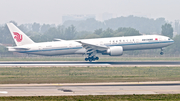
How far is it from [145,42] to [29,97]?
38.0 meters

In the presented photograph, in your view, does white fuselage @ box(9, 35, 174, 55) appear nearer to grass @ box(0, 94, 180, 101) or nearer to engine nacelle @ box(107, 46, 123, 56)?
engine nacelle @ box(107, 46, 123, 56)

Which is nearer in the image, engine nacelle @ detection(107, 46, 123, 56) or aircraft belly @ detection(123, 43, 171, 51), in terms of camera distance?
engine nacelle @ detection(107, 46, 123, 56)

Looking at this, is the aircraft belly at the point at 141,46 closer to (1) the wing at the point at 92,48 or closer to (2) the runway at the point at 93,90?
(1) the wing at the point at 92,48

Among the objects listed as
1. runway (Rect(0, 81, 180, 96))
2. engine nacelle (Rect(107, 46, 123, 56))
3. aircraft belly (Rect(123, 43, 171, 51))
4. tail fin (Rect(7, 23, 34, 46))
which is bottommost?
runway (Rect(0, 81, 180, 96))

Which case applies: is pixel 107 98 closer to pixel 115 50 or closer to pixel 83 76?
→ pixel 83 76

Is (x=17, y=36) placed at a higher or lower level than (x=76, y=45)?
higher

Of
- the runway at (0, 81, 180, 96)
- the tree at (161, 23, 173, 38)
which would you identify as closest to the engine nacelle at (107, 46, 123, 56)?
the runway at (0, 81, 180, 96)

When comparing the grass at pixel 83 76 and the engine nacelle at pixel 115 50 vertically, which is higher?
the engine nacelle at pixel 115 50

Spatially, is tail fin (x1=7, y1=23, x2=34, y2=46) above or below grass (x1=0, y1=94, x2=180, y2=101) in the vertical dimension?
above

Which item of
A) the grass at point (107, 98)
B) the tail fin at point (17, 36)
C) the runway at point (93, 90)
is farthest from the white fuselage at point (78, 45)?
the grass at point (107, 98)

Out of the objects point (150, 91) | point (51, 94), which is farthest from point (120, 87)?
point (51, 94)

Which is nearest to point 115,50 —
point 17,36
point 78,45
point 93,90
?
point 78,45

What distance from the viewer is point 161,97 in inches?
840

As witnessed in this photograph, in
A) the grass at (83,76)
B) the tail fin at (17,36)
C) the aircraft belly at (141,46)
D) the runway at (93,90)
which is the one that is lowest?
the grass at (83,76)
